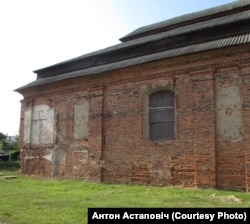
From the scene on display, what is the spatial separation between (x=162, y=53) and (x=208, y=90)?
8.96ft

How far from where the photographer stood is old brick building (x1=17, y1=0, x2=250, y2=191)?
37.3 ft

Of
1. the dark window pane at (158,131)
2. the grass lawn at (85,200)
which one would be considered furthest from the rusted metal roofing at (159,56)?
the grass lawn at (85,200)

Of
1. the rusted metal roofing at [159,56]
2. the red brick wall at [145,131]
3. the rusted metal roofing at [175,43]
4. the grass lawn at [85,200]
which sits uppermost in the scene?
the rusted metal roofing at [175,43]

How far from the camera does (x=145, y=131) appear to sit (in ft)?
44.2

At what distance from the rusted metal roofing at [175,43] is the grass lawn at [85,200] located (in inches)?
199

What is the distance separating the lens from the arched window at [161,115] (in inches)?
507

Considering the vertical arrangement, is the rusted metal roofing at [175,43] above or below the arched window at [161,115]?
above

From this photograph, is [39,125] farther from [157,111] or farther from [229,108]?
[229,108]

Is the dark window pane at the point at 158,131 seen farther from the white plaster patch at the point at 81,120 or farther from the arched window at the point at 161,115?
the white plaster patch at the point at 81,120

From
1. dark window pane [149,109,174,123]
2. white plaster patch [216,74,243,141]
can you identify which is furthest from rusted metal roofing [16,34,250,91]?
dark window pane [149,109,174,123]

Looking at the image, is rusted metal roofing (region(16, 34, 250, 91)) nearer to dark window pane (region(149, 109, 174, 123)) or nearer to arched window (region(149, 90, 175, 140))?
arched window (region(149, 90, 175, 140))

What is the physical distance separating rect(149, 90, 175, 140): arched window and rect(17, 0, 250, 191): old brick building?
4 cm

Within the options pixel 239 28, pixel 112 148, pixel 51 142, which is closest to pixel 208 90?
pixel 239 28

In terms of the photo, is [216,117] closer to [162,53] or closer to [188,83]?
[188,83]
